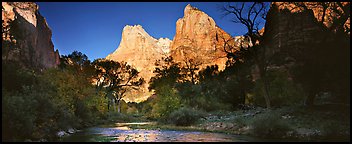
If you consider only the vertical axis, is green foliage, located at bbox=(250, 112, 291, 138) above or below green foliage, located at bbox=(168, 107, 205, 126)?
below

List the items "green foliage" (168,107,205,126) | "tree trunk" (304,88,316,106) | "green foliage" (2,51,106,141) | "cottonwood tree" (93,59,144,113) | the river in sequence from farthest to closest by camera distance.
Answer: "cottonwood tree" (93,59,144,113)
"green foliage" (168,107,205,126)
"tree trunk" (304,88,316,106)
the river
"green foliage" (2,51,106,141)

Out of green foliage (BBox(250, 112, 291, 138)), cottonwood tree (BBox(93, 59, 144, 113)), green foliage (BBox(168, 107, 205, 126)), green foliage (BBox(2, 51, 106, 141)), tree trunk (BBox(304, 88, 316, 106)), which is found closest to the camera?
green foliage (BBox(2, 51, 106, 141))

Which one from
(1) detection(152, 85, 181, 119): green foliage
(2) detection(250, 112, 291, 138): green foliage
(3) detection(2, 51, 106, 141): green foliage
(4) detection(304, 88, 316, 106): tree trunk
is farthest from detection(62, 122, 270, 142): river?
(1) detection(152, 85, 181, 119): green foliage

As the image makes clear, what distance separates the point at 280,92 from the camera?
40.4 m

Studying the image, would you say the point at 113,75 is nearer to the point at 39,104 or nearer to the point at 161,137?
the point at 39,104

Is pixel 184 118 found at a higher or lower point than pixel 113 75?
lower

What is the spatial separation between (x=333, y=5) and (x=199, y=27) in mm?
175602

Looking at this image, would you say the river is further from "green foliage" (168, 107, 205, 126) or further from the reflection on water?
"green foliage" (168, 107, 205, 126)

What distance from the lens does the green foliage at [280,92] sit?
39031 mm

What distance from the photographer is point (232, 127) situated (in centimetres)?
2175

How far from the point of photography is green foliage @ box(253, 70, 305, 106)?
39.0 meters

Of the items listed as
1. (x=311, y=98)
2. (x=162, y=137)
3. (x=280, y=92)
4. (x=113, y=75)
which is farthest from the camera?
(x=113, y=75)

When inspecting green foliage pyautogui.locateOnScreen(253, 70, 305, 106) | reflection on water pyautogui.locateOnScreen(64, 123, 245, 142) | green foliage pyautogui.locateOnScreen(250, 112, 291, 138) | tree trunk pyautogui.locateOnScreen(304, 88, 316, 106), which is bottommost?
reflection on water pyautogui.locateOnScreen(64, 123, 245, 142)

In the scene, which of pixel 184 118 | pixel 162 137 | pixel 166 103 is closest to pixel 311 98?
pixel 184 118
